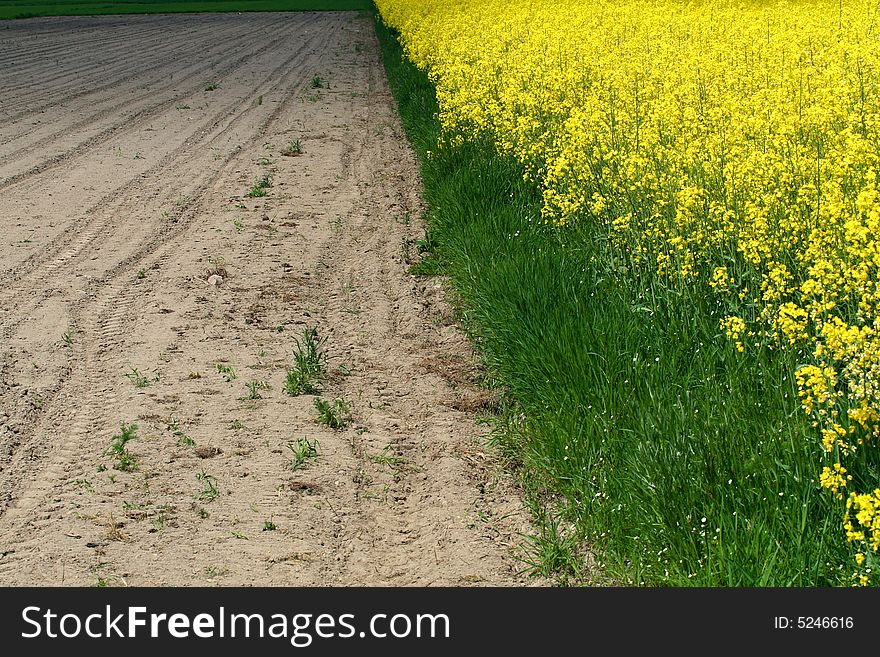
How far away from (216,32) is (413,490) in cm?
4224

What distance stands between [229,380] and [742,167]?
316 centimetres

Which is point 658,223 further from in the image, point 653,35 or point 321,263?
point 653,35

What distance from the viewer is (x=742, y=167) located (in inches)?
→ 220

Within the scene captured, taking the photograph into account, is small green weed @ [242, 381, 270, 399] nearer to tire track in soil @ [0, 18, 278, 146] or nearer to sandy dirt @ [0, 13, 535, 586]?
sandy dirt @ [0, 13, 535, 586]

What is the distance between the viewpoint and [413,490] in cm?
505

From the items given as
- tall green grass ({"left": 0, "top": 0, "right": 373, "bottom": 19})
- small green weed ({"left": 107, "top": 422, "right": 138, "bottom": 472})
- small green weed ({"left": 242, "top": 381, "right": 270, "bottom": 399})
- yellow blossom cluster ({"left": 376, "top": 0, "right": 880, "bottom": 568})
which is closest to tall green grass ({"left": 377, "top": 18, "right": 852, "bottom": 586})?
yellow blossom cluster ({"left": 376, "top": 0, "right": 880, "bottom": 568})

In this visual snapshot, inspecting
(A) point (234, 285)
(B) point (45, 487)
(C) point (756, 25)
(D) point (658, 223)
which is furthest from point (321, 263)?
(C) point (756, 25)

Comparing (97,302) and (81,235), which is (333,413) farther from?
(81,235)

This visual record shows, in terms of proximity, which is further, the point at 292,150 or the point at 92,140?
the point at 92,140

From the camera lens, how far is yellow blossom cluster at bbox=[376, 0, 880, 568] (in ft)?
13.3

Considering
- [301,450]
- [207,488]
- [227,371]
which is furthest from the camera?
[227,371]

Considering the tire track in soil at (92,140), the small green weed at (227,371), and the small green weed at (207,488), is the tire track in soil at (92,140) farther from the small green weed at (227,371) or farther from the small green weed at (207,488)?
the small green weed at (207,488)

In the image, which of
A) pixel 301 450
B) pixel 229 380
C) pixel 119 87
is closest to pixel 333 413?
pixel 301 450

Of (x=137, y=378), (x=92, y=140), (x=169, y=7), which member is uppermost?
(x=169, y=7)
